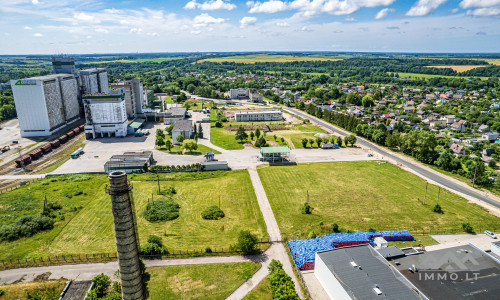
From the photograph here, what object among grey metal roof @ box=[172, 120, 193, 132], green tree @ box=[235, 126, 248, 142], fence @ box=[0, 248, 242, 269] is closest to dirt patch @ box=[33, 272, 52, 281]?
fence @ box=[0, 248, 242, 269]

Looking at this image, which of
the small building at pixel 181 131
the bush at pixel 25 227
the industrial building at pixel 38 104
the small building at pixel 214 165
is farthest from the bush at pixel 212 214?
the industrial building at pixel 38 104

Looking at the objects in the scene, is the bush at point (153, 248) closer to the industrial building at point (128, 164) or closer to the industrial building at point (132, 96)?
the industrial building at point (128, 164)

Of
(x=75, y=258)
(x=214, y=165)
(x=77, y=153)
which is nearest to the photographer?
(x=75, y=258)

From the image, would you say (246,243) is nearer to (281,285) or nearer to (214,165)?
(281,285)

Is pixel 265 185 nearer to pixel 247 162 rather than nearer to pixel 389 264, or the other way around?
pixel 247 162

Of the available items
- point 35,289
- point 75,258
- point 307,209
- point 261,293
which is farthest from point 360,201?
point 35,289

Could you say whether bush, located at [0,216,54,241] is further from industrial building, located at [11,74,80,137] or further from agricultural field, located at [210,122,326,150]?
industrial building, located at [11,74,80,137]
